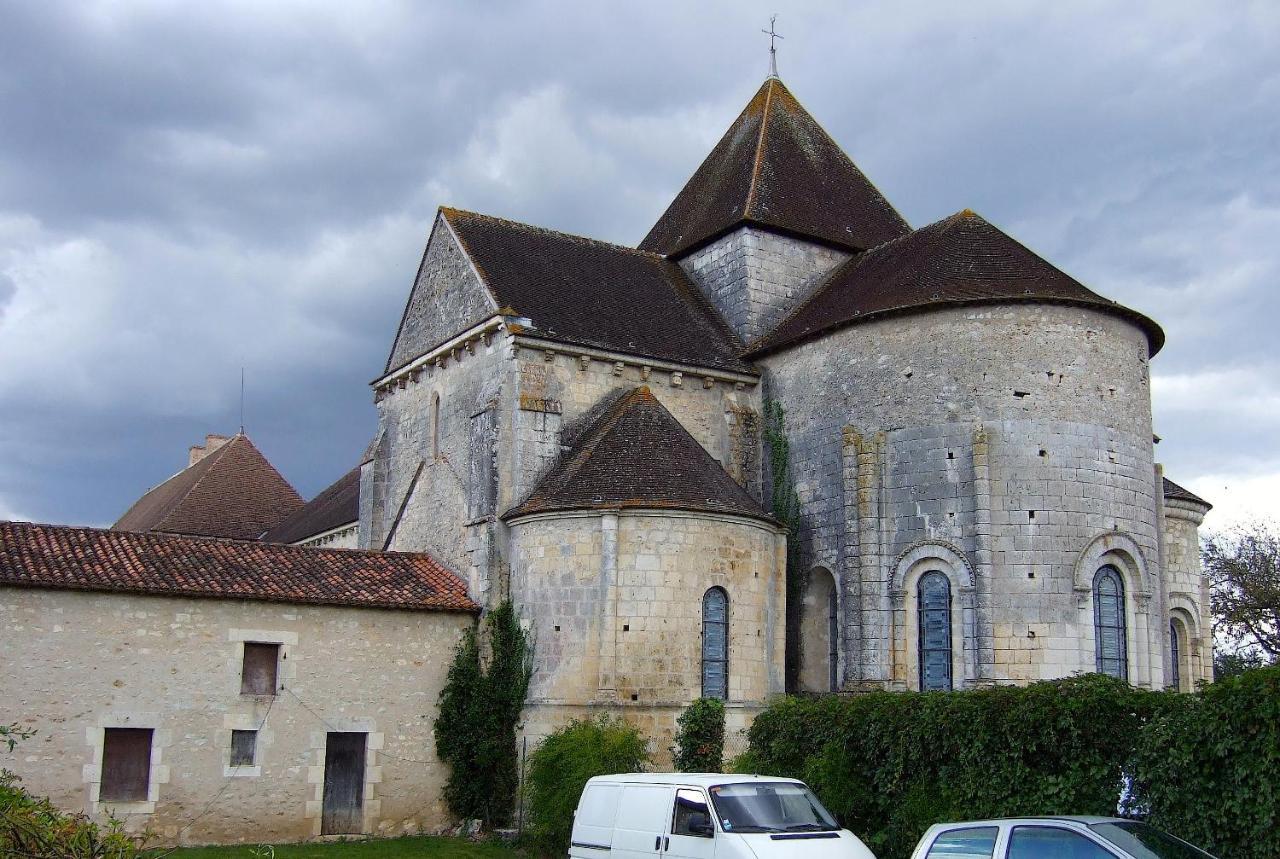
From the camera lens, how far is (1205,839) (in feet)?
41.6

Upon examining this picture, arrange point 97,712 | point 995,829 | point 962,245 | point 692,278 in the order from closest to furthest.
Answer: point 995,829
point 97,712
point 962,245
point 692,278

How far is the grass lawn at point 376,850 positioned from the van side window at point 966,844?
433 inches

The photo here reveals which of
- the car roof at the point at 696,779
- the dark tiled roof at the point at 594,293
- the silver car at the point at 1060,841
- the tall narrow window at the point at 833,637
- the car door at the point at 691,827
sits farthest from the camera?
the dark tiled roof at the point at 594,293

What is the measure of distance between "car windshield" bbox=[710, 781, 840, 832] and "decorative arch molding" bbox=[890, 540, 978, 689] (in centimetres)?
925

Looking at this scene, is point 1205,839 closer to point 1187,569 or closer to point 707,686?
point 707,686

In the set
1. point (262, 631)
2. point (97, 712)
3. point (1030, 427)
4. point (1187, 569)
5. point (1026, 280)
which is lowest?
point (97, 712)

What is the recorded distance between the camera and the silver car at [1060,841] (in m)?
10.8

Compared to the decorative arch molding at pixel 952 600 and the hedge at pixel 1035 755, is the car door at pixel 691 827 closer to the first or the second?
the hedge at pixel 1035 755

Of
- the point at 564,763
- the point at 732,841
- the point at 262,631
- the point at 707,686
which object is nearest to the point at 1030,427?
the point at 707,686

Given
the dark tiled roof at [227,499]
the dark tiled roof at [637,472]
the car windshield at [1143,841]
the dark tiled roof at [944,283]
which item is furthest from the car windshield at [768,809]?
the dark tiled roof at [227,499]

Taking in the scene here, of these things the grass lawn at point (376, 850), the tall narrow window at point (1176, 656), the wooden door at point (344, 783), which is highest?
the tall narrow window at point (1176, 656)

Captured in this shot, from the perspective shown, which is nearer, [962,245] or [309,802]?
[309,802]

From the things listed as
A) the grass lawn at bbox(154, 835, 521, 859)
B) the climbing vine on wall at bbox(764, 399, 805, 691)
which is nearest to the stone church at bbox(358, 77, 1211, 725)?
the climbing vine on wall at bbox(764, 399, 805, 691)

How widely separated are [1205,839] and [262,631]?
15.7 m
